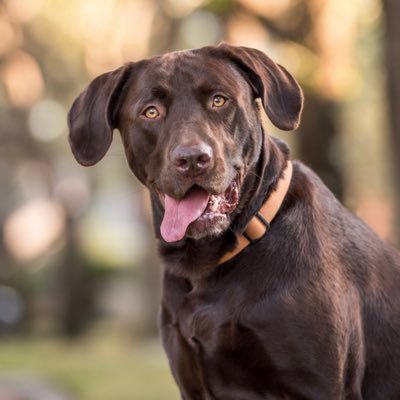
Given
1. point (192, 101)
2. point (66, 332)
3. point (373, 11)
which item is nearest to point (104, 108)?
point (192, 101)

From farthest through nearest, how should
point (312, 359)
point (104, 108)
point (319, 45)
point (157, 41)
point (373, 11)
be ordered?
point (157, 41) < point (373, 11) < point (319, 45) < point (104, 108) < point (312, 359)

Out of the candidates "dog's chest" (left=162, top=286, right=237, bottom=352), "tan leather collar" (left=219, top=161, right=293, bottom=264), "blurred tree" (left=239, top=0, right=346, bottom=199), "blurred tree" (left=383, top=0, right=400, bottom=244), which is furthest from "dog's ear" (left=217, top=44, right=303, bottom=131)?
"blurred tree" (left=239, top=0, right=346, bottom=199)

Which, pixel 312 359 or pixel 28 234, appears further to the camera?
pixel 28 234

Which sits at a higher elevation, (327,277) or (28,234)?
(28,234)

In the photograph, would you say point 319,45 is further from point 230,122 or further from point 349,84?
point 230,122

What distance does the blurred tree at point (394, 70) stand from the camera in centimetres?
852

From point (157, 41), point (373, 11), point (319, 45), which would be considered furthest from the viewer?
point (157, 41)

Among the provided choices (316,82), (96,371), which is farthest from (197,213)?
(96,371)

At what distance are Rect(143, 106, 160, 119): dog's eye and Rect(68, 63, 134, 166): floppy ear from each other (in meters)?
0.20

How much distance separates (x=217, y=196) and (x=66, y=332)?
20.3 meters

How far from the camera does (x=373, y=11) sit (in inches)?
534

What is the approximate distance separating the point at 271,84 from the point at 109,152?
Result: 24.8 ft

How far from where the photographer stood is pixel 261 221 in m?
4.32

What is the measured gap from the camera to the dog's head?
13.5ft
